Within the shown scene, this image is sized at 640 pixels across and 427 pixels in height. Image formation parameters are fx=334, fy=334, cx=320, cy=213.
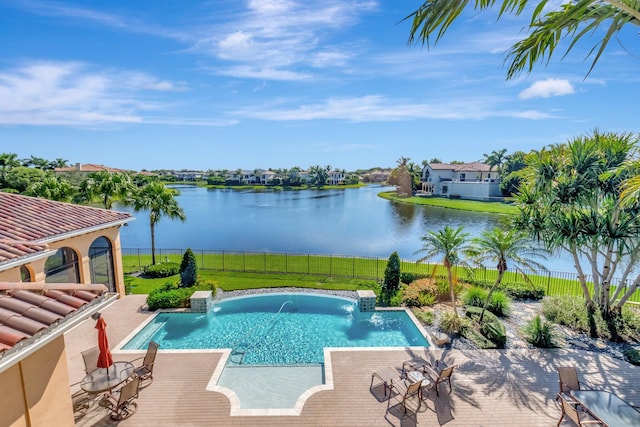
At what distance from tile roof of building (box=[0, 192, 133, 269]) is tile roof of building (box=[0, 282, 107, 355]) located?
424cm

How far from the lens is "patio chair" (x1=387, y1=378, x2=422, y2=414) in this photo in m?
7.69

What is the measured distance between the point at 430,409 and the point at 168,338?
30.1 feet

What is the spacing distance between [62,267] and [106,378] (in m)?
6.68

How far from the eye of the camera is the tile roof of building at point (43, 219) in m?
9.35

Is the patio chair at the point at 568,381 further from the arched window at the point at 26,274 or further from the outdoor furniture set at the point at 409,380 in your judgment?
the arched window at the point at 26,274

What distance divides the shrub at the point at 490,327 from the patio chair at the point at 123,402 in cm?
1055

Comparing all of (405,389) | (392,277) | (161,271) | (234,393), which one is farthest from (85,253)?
(392,277)

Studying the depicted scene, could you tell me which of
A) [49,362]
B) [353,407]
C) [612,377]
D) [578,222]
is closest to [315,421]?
[353,407]

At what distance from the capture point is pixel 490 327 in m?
11.4

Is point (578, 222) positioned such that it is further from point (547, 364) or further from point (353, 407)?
point (353, 407)

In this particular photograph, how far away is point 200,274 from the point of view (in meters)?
18.9

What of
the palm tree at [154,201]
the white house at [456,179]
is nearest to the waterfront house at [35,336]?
the palm tree at [154,201]

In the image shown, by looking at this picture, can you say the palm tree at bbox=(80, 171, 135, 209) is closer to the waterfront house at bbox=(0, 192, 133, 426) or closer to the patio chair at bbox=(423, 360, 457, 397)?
the waterfront house at bbox=(0, 192, 133, 426)

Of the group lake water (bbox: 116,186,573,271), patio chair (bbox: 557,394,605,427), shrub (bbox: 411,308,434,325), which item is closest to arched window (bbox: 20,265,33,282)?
shrub (bbox: 411,308,434,325)
